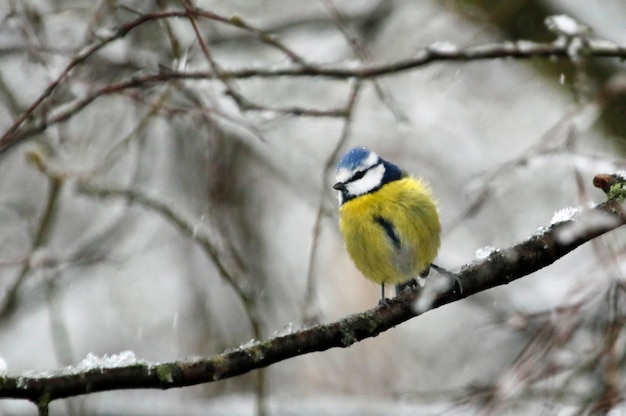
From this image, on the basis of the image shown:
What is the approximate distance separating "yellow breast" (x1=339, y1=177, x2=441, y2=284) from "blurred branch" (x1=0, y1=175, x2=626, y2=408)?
760 mm

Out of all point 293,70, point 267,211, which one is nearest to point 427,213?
point 293,70

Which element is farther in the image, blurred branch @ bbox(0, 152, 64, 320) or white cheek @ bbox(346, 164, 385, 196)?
blurred branch @ bbox(0, 152, 64, 320)

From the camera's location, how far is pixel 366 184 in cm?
345

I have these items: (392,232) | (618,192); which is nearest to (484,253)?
(618,192)

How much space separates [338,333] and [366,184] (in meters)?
1.34

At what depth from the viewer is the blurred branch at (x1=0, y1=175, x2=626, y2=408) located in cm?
195

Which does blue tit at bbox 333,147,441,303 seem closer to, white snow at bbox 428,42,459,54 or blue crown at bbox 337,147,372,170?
blue crown at bbox 337,147,372,170

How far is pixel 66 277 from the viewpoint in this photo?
5.98m

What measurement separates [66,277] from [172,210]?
248 cm

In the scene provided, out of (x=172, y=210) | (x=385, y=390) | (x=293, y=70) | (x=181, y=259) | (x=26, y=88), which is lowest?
(x=385, y=390)

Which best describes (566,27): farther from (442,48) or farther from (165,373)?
(165,373)

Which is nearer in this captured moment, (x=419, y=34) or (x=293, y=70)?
(x=293, y=70)

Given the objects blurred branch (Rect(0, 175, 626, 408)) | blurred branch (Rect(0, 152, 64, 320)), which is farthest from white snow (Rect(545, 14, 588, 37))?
blurred branch (Rect(0, 152, 64, 320))

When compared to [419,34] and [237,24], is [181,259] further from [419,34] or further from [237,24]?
[237,24]
